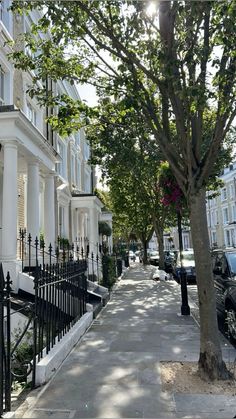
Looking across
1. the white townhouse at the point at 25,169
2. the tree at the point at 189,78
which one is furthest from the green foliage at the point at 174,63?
the white townhouse at the point at 25,169

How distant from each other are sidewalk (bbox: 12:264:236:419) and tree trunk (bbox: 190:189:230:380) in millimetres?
604

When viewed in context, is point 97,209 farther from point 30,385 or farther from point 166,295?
point 30,385

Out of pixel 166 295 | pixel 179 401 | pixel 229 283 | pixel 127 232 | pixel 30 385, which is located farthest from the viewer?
pixel 127 232

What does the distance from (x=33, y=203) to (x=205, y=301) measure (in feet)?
22.5

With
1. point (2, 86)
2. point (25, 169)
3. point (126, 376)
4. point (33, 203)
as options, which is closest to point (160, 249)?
point (25, 169)

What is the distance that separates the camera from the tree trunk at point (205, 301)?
5254 millimetres

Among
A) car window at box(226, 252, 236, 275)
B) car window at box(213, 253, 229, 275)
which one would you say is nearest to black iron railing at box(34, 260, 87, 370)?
car window at box(213, 253, 229, 275)

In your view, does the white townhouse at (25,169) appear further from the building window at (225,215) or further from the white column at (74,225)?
the building window at (225,215)

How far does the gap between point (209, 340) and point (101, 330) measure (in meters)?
3.57

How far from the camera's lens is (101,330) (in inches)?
332

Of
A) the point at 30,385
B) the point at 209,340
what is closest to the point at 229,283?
the point at 209,340

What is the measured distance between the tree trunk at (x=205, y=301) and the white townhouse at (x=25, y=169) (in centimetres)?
494

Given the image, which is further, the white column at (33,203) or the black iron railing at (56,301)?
the white column at (33,203)

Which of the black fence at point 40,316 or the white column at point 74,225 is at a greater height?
the white column at point 74,225
